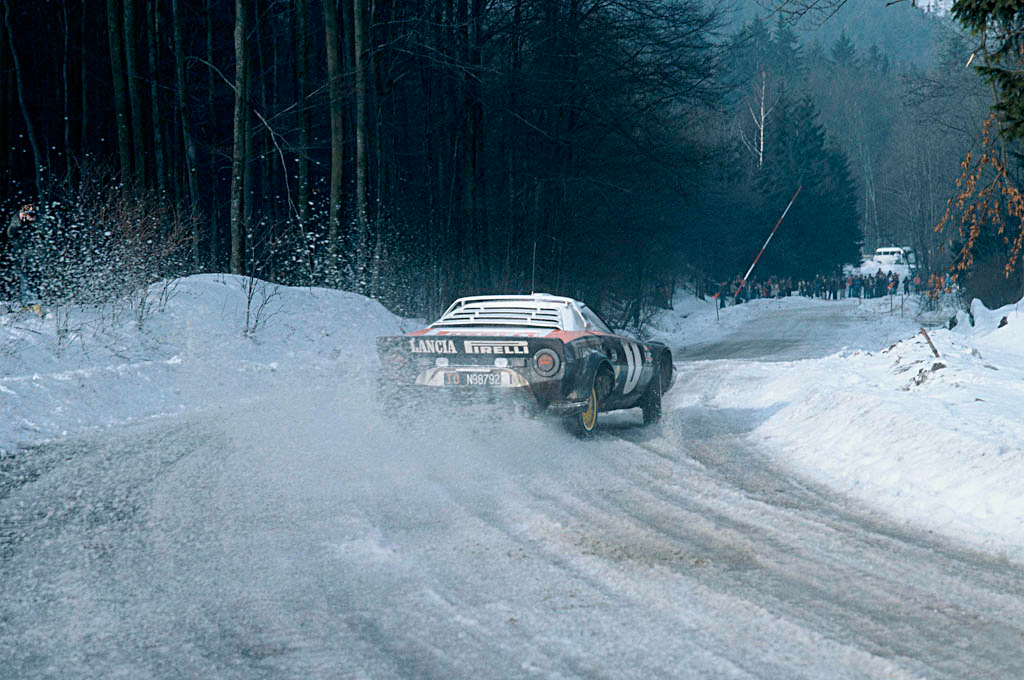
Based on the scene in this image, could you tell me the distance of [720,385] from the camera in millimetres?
15031

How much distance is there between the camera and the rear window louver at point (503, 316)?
1004 cm

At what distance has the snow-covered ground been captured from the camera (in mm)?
6941

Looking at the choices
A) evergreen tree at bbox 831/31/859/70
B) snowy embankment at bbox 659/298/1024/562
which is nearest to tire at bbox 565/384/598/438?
snowy embankment at bbox 659/298/1024/562

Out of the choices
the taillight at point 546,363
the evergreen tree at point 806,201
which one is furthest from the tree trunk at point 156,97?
the evergreen tree at point 806,201

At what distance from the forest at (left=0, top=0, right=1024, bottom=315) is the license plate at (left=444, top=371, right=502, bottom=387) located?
22.5 ft

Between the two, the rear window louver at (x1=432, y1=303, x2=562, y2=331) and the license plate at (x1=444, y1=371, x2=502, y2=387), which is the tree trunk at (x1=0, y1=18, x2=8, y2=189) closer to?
the rear window louver at (x1=432, y1=303, x2=562, y2=331)

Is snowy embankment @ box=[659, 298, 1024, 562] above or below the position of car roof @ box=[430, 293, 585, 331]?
below

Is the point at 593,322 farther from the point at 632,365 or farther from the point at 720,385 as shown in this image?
the point at 720,385

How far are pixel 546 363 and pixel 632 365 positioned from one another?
2.09 meters

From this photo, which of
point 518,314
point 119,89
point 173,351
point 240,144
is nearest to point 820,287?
point 240,144

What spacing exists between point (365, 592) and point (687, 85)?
2451 centimetres

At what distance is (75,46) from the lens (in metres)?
30.1

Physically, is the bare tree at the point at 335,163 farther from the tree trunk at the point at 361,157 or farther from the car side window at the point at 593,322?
the car side window at the point at 593,322

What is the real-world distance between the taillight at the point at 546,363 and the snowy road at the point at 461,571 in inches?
36.0
